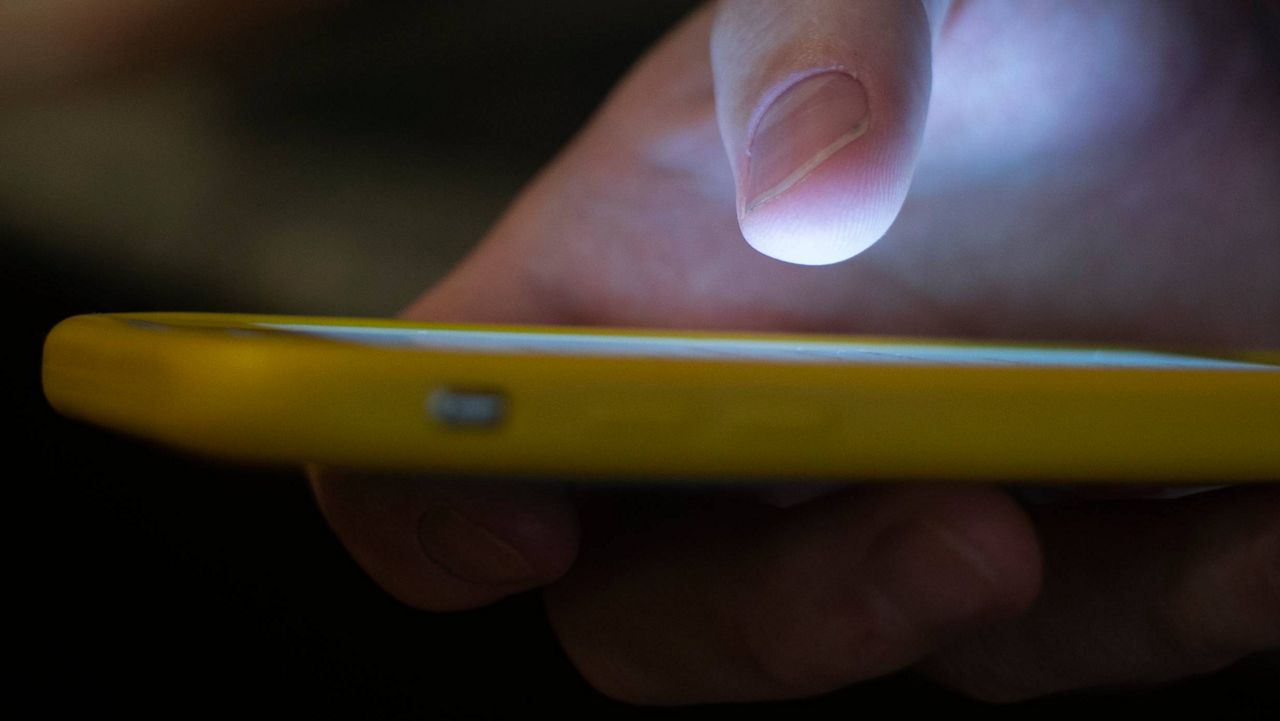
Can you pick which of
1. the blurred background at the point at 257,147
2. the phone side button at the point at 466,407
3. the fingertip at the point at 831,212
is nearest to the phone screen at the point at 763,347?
the fingertip at the point at 831,212

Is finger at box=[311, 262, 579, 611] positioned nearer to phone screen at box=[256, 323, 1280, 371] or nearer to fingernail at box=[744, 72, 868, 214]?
phone screen at box=[256, 323, 1280, 371]

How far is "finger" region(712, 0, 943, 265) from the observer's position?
52cm

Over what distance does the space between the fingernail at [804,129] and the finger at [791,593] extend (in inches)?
6.7

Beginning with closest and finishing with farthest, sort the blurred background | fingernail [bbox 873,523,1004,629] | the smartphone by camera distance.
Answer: the smartphone
fingernail [bbox 873,523,1004,629]
the blurred background

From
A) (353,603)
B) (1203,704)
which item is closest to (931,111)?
(1203,704)

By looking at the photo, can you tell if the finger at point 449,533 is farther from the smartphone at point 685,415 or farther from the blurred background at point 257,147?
the blurred background at point 257,147

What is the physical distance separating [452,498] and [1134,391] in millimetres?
342

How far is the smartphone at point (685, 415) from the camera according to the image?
32 centimetres

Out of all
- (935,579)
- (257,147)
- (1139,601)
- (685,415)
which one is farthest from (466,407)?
(257,147)

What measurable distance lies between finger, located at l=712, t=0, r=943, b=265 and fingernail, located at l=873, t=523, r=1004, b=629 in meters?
0.17

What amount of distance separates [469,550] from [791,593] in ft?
0.58

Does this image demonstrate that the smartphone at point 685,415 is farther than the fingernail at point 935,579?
No

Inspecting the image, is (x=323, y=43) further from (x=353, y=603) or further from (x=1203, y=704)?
(x=1203, y=704)

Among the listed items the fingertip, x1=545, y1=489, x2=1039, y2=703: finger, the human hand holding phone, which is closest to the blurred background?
the human hand holding phone
